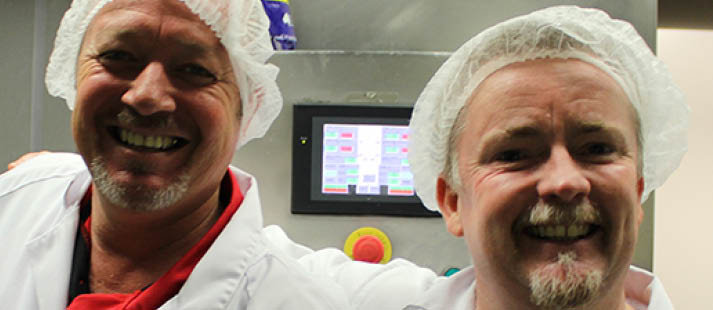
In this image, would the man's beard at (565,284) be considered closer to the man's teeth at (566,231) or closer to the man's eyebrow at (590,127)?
the man's teeth at (566,231)

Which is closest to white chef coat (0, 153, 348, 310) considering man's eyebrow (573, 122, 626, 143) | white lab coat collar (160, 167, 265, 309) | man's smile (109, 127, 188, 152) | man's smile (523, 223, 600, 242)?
white lab coat collar (160, 167, 265, 309)

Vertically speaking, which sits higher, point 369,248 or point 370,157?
point 370,157

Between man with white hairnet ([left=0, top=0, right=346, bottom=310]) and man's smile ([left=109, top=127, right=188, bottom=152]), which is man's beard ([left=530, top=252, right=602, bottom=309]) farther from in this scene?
man's smile ([left=109, top=127, right=188, bottom=152])

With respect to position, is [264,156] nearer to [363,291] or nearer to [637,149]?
[363,291]

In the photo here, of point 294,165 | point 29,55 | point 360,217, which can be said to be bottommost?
point 360,217

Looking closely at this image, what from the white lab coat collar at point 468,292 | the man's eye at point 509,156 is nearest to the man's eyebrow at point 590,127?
the man's eye at point 509,156

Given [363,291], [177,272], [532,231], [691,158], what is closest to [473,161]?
[532,231]

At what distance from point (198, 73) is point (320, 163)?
53 cm

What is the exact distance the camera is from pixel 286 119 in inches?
61.3

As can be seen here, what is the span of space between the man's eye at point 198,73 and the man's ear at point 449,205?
0.54 meters

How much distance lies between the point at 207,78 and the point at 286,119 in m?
0.48

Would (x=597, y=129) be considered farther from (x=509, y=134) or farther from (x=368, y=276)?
(x=368, y=276)

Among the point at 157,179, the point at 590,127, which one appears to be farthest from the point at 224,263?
the point at 590,127

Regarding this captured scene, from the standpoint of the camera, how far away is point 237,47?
1.12 meters
